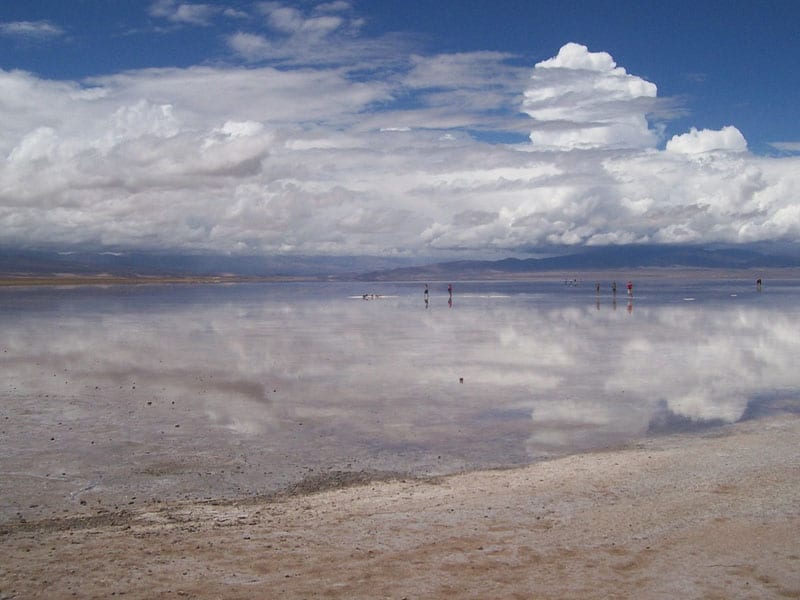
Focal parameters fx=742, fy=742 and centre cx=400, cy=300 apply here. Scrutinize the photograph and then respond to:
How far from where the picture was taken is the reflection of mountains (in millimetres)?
18641

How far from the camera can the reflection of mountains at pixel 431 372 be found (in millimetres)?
18641

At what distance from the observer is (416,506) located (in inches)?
472

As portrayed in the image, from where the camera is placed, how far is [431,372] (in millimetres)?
26625

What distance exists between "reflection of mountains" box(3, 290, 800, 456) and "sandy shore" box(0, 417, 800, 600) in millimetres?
3694

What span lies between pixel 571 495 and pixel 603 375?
1399cm

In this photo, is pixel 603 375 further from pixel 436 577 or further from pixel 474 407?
pixel 436 577

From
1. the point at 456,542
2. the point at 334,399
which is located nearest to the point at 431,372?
the point at 334,399

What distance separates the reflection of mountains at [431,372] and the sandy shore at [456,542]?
145 inches

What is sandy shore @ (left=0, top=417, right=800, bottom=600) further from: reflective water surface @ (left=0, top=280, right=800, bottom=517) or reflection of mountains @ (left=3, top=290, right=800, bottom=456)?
reflection of mountains @ (left=3, top=290, right=800, bottom=456)

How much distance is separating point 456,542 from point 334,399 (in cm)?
1166

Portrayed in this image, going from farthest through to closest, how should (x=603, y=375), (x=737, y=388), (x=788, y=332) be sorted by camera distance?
(x=788, y=332) → (x=603, y=375) → (x=737, y=388)

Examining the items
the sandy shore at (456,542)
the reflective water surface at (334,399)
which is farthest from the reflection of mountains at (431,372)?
the sandy shore at (456,542)

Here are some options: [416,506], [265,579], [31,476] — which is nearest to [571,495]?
[416,506]

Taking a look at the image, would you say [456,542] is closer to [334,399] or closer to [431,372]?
[334,399]
